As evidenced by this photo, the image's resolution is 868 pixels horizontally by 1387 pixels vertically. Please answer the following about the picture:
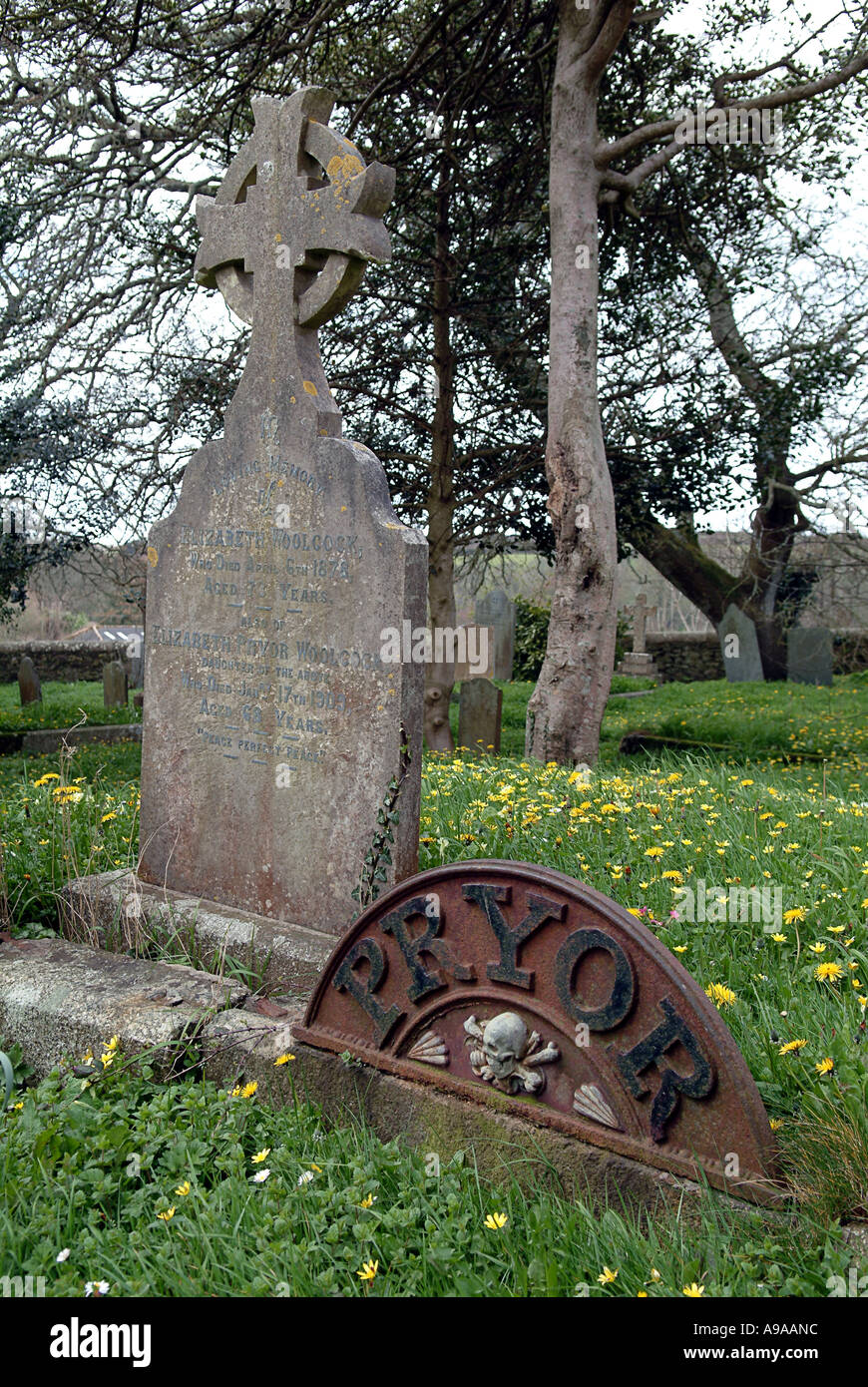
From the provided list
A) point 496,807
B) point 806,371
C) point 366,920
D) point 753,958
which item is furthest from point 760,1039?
point 806,371

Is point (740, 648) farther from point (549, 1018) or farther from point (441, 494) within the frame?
point (549, 1018)

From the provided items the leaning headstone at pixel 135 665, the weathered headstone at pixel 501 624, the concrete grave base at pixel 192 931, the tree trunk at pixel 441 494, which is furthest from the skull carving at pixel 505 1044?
the leaning headstone at pixel 135 665

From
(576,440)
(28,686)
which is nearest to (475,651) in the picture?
(28,686)

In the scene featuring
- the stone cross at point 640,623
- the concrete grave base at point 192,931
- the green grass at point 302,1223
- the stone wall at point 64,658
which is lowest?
the green grass at point 302,1223

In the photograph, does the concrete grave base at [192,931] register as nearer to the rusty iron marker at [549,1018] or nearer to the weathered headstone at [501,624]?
the rusty iron marker at [549,1018]

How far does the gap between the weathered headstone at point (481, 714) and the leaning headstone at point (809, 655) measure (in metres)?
8.62

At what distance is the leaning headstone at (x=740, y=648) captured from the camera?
18.0m

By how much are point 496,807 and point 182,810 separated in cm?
151

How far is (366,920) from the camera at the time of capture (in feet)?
10.3

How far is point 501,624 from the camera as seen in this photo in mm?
20953

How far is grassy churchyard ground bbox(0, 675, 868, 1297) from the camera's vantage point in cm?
220

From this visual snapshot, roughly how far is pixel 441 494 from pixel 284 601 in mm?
6845

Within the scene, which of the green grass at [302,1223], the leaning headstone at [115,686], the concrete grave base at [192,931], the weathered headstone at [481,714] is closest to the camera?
the green grass at [302,1223]

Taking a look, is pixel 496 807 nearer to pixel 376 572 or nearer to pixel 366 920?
pixel 376 572
